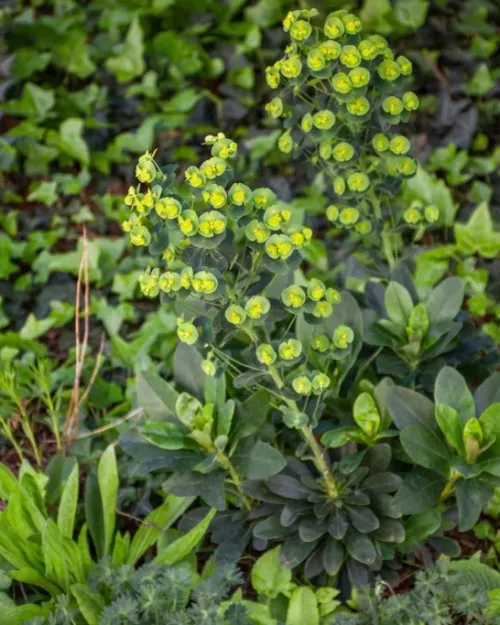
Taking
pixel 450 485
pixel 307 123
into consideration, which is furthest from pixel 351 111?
pixel 450 485

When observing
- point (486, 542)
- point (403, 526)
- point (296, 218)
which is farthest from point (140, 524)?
point (296, 218)

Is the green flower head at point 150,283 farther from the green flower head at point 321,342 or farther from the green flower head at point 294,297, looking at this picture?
the green flower head at point 321,342

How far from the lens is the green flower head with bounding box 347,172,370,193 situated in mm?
2193

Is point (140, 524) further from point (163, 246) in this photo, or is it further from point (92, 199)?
point (92, 199)

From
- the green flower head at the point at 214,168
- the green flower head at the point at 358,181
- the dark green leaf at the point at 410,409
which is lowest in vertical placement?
the dark green leaf at the point at 410,409

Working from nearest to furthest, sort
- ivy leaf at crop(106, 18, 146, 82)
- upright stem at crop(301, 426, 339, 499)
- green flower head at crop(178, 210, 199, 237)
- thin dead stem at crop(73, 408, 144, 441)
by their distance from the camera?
green flower head at crop(178, 210, 199, 237) < upright stem at crop(301, 426, 339, 499) < thin dead stem at crop(73, 408, 144, 441) < ivy leaf at crop(106, 18, 146, 82)

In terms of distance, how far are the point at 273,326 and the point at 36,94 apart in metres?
1.89

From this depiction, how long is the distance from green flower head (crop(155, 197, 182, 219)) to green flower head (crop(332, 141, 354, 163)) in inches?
24.3

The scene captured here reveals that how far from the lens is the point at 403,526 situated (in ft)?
6.93

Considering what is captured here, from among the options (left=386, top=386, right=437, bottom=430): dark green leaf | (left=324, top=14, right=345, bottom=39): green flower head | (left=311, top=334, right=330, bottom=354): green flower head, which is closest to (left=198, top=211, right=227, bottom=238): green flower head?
(left=311, top=334, right=330, bottom=354): green flower head

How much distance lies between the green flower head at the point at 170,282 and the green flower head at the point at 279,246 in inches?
7.5

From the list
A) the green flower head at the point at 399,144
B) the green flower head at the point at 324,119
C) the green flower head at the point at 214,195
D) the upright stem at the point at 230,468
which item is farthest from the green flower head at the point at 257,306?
the green flower head at the point at 399,144

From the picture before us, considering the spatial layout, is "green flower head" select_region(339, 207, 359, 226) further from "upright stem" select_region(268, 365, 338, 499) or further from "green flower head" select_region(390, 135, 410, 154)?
"upright stem" select_region(268, 365, 338, 499)

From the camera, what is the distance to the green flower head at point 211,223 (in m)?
1.68
